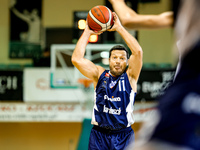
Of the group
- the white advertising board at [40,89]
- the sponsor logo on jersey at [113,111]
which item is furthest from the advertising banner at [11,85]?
the sponsor logo on jersey at [113,111]

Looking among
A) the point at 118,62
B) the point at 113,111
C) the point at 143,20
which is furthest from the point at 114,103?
the point at 143,20

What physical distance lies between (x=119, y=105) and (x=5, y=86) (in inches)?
219

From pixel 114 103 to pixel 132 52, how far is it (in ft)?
2.05

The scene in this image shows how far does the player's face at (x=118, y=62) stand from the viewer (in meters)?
3.60

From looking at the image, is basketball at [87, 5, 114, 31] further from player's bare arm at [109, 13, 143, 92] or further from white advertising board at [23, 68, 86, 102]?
white advertising board at [23, 68, 86, 102]

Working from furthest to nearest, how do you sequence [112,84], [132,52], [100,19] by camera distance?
[112,84]
[132,52]
[100,19]

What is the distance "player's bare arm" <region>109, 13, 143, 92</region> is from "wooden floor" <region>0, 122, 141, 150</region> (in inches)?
261

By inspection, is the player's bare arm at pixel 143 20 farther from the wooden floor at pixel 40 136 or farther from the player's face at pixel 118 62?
the wooden floor at pixel 40 136

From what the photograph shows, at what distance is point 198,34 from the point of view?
114 centimetres

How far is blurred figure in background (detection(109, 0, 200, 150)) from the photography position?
3.54ft

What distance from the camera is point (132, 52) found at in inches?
133

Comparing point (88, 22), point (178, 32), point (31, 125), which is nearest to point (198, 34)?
point (178, 32)

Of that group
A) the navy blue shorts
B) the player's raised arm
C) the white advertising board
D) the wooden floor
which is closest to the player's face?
the player's raised arm

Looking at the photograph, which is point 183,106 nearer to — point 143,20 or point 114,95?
point 143,20
